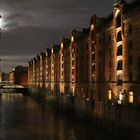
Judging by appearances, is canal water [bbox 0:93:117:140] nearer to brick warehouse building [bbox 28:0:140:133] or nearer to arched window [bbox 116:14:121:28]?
brick warehouse building [bbox 28:0:140:133]

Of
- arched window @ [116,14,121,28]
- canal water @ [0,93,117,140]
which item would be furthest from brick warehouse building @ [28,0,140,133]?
canal water @ [0,93,117,140]

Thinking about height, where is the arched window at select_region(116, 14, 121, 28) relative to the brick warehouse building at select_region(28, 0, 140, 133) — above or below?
above

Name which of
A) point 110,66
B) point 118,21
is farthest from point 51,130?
point 118,21

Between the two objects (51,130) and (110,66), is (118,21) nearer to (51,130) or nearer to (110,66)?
(110,66)

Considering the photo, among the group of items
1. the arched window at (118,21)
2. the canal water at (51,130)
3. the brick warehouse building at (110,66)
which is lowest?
the canal water at (51,130)

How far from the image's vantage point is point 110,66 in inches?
2409

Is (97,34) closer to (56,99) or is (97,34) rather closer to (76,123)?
(76,123)

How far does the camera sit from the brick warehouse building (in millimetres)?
49625

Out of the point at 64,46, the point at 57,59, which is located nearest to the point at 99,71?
the point at 64,46

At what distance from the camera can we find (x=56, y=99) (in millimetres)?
93000

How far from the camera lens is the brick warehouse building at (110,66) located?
4962 centimetres

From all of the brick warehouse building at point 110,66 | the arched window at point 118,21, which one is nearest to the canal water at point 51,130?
the brick warehouse building at point 110,66

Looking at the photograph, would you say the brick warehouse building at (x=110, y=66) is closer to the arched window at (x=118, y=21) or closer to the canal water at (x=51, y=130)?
the arched window at (x=118, y=21)

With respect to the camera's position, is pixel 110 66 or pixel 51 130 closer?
pixel 51 130
